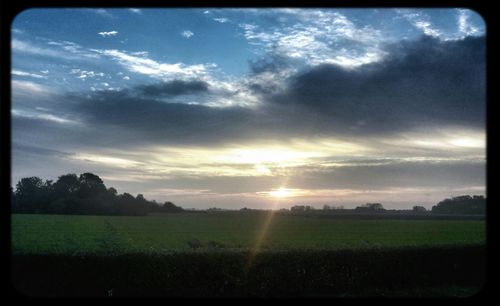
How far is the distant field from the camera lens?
9.09m

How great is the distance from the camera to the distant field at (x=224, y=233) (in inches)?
358

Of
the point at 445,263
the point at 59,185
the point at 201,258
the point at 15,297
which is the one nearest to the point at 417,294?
the point at 445,263

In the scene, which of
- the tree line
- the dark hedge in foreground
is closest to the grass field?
the dark hedge in foreground

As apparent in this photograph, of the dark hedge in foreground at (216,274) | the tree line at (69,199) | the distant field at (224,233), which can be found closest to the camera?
the dark hedge in foreground at (216,274)

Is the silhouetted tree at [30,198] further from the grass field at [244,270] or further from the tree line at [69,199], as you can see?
the grass field at [244,270]

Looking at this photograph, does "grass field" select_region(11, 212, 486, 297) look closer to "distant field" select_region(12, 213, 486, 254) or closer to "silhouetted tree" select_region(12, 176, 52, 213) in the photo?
"distant field" select_region(12, 213, 486, 254)

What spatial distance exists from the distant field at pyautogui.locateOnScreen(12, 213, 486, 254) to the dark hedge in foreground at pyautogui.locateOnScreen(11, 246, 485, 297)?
0.20 meters

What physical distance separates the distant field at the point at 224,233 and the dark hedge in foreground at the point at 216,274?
0.67ft

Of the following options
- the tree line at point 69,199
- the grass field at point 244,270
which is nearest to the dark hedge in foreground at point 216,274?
the grass field at point 244,270

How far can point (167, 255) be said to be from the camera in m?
7.95

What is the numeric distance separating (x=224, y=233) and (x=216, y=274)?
5.83m

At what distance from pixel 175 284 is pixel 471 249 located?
6139mm

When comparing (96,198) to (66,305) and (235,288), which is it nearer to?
(235,288)

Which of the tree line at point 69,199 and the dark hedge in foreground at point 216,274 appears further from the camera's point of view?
the tree line at point 69,199
